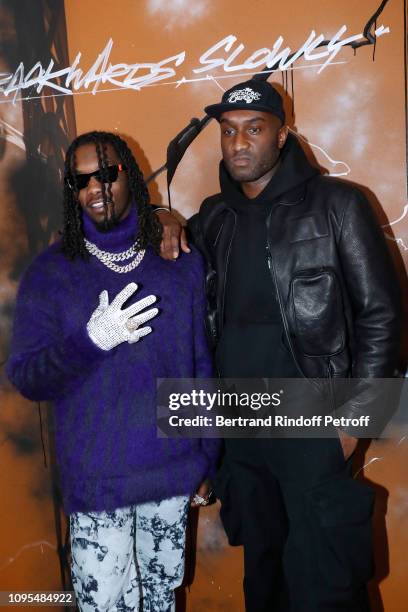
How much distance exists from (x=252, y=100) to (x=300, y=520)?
132cm

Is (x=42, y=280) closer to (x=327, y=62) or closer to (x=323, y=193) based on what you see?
(x=323, y=193)

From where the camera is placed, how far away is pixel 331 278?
1.81 meters

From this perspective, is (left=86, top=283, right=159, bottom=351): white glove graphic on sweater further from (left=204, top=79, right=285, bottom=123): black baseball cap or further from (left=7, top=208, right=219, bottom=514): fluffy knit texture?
(left=204, top=79, right=285, bottom=123): black baseball cap

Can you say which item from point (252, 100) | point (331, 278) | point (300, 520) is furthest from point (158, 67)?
point (300, 520)

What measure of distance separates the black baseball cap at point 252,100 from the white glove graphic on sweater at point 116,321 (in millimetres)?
689

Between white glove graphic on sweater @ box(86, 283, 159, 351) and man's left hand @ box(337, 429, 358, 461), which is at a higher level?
white glove graphic on sweater @ box(86, 283, 159, 351)

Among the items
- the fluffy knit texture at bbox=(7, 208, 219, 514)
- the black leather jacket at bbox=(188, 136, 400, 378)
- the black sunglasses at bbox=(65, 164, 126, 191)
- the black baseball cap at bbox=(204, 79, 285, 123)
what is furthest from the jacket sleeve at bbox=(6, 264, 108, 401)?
the black baseball cap at bbox=(204, 79, 285, 123)

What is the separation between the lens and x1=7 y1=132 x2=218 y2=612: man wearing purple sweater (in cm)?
162

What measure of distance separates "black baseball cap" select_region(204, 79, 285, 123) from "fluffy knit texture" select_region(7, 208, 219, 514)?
48 centimetres

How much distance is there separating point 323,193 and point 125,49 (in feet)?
3.23

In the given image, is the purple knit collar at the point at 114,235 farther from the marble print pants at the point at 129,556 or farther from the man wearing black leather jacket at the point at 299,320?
the marble print pants at the point at 129,556

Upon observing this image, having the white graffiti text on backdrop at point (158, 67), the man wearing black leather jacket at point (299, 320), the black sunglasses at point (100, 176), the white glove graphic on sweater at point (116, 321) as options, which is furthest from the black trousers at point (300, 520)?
the white graffiti text on backdrop at point (158, 67)

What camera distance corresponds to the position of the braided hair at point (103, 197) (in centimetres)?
172

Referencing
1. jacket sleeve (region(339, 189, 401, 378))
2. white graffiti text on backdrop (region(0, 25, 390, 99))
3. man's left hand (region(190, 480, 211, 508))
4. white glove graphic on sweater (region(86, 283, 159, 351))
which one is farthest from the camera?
white graffiti text on backdrop (region(0, 25, 390, 99))
